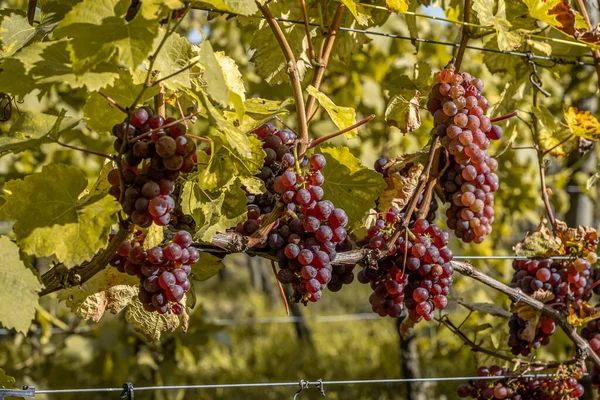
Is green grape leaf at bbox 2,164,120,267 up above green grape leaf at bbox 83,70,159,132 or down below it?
below

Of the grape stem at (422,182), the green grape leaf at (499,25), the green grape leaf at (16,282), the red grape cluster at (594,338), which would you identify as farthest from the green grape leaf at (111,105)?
the red grape cluster at (594,338)

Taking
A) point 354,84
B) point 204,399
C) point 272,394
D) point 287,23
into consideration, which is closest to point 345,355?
point 272,394

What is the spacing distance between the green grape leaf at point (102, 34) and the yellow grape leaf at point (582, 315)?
112 cm

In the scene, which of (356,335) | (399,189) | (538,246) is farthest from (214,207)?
(356,335)

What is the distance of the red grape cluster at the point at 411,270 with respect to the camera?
1.27 meters

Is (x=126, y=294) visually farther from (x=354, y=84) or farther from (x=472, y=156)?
(x=354, y=84)

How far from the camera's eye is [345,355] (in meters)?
5.19

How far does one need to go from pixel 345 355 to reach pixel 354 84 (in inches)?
102

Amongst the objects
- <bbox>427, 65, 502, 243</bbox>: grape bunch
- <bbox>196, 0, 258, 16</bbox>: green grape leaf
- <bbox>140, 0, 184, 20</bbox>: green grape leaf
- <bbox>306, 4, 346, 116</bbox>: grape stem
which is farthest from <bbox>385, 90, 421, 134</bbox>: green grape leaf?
<bbox>140, 0, 184, 20</bbox>: green grape leaf

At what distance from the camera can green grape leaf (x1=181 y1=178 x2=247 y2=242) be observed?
1.05 meters

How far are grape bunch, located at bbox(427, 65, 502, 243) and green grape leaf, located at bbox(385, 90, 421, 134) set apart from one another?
0.04 m

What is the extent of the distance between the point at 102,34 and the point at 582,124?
115cm

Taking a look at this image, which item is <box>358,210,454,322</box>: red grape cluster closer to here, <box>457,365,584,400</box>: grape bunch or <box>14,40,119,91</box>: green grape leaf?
<box>457,365,584,400</box>: grape bunch

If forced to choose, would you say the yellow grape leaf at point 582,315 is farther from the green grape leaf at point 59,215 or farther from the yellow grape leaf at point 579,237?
the green grape leaf at point 59,215
